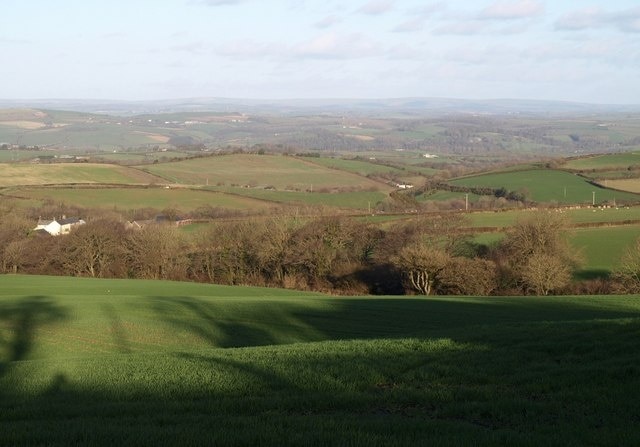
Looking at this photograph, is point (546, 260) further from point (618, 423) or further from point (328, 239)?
point (618, 423)

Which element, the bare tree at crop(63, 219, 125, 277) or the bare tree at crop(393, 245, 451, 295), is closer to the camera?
the bare tree at crop(393, 245, 451, 295)

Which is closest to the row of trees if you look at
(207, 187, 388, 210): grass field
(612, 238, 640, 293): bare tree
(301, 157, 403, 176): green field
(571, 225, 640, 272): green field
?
(571, 225, 640, 272): green field

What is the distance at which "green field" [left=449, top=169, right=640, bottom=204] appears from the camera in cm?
7462

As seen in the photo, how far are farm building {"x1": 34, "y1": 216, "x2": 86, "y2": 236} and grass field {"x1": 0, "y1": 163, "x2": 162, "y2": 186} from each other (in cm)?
1837

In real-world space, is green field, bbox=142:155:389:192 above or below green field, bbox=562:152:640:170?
below

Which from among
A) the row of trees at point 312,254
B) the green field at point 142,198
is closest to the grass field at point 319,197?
the green field at point 142,198

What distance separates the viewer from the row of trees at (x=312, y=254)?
151 feet

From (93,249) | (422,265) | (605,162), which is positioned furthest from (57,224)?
(605,162)

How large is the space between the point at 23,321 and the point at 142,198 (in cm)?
5473

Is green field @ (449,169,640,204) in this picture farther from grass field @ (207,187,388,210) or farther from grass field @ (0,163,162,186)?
grass field @ (0,163,162,186)

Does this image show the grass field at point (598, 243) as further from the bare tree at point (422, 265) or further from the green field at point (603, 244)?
the bare tree at point (422, 265)

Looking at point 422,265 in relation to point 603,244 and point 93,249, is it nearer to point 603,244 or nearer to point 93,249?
point 603,244

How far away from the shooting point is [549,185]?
273ft

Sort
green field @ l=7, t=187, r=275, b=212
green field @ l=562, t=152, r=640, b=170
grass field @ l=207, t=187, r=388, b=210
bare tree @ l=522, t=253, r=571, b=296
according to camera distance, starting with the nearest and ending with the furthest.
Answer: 1. bare tree @ l=522, t=253, r=571, b=296
2. green field @ l=7, t=187, r=275, b=212
3. grass field @ l=207, t=187, r=388, b=210
4. green field @ l=562, t=152, r=640, b=170
